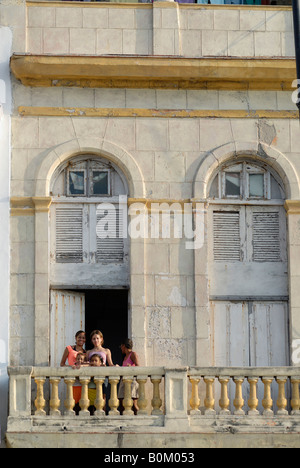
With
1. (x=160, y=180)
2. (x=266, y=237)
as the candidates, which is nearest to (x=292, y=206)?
(x=266, y=237)

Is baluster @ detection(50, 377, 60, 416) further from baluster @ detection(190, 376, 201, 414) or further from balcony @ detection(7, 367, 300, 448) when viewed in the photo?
baluster @ detection(190, 376, 201, 414)

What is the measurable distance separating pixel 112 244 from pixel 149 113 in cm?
238

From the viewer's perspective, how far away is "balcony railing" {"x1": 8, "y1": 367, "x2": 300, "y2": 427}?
22.1 m

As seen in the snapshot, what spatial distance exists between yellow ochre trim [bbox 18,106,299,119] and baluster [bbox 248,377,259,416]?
192 inches

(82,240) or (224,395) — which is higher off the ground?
(82,240)

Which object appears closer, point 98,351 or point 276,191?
point 98,351

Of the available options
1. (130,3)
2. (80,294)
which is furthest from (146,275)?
(130,3)

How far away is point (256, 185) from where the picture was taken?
80.4ft

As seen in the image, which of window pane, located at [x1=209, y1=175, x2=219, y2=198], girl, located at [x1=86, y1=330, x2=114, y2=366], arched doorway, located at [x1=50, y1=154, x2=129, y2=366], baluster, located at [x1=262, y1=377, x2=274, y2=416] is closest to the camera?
baluster, located at [x1=262, y1=377, x2=274, y2=416]

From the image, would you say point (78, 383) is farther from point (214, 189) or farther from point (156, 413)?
point (214, 189)

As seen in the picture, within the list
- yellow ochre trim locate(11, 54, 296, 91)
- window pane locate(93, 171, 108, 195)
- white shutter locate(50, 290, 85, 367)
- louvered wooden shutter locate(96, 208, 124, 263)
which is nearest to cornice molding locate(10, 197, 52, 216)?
window pane locate(93, 171, 108, 195)

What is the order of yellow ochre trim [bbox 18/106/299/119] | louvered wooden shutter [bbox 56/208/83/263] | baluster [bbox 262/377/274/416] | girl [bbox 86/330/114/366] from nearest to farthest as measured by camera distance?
1. baluster [bbox 262/377/274/416]
2. girl [bbox 86/330/114/366]
3. louvered wooden shutter [bbox 56/208/83/263]
4. yellow ochre trim [bbox 18/106/299/119]

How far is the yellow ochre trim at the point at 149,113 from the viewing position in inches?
953

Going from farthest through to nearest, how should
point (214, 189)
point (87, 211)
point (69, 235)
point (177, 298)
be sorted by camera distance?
point (214, 189) → point (87, 211) → point (69, 235) → point (177, 298)
